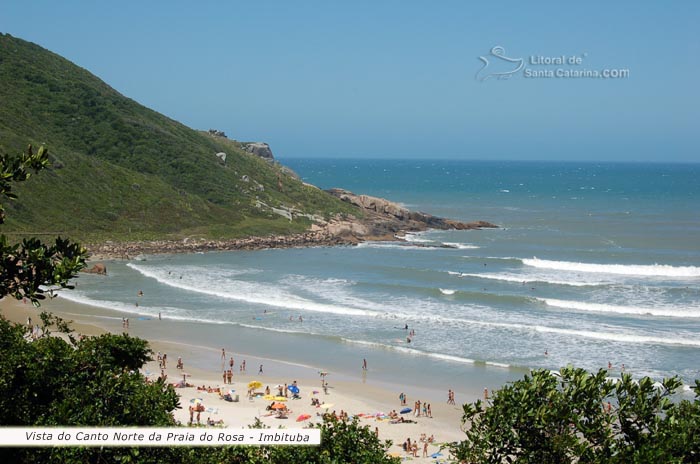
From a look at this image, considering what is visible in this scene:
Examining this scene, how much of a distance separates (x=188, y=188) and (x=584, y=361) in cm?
5686

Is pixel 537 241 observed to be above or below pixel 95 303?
above

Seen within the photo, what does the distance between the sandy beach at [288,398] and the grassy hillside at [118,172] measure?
32291 mm

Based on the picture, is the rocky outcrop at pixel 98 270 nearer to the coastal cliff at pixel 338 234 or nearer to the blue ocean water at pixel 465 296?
the blue ocean water at pixel 465 296

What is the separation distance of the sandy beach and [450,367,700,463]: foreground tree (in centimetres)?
1066

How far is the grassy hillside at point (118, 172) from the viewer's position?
65.2m

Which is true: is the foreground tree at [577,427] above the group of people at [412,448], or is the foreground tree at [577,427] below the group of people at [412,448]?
above

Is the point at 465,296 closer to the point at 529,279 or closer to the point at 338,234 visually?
the point at 529,279

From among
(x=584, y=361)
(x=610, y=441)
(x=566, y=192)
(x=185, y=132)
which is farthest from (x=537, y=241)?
(x=566, y=192)

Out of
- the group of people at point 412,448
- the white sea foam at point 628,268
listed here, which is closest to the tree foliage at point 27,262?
the group of people at point 412,448

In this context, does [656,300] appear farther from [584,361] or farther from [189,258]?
[189,258]

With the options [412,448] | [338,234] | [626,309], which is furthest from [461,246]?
[412,448]

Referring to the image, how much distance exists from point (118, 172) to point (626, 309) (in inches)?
2074

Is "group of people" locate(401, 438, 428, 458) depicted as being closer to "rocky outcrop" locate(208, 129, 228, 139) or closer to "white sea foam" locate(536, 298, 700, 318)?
"white sea foam" locate(536, 298, 700, 318)

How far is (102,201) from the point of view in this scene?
68062 mm
